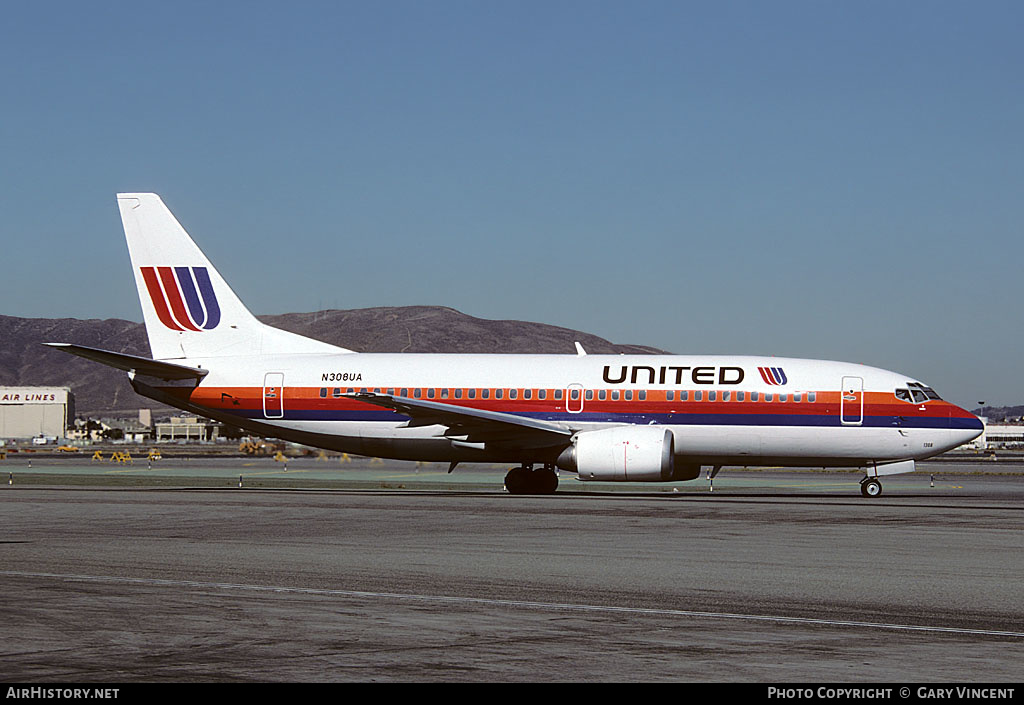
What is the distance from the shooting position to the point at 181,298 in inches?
1592

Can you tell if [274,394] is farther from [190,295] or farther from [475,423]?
[475,423]

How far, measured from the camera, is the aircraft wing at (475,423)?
34.5m

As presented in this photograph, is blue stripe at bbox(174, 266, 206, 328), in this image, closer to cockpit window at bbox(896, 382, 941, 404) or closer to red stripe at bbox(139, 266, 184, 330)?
red stripe at bbox(139, 266, 184, 330)

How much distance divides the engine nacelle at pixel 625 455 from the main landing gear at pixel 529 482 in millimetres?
2806

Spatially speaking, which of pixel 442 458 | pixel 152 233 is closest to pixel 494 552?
pixel 442 458

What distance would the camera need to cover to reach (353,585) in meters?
14.8

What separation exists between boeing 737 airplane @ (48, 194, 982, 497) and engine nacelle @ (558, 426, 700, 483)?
4 cm

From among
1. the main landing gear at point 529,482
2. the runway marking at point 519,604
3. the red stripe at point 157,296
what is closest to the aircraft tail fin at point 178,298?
the red stripe at point 157,296

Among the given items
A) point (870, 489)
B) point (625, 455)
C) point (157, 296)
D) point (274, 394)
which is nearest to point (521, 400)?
point (625, 455)

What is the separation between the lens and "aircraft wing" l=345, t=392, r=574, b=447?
34.5 meters

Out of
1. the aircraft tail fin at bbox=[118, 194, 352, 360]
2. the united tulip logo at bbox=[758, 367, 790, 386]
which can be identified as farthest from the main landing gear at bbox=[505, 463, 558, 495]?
the aircraft tail fin at bbox=[118, 194, 352, 360]

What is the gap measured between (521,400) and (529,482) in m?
2.65

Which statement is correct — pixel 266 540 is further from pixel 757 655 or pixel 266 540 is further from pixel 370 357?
pixel 370 357

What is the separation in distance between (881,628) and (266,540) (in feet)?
38.9
